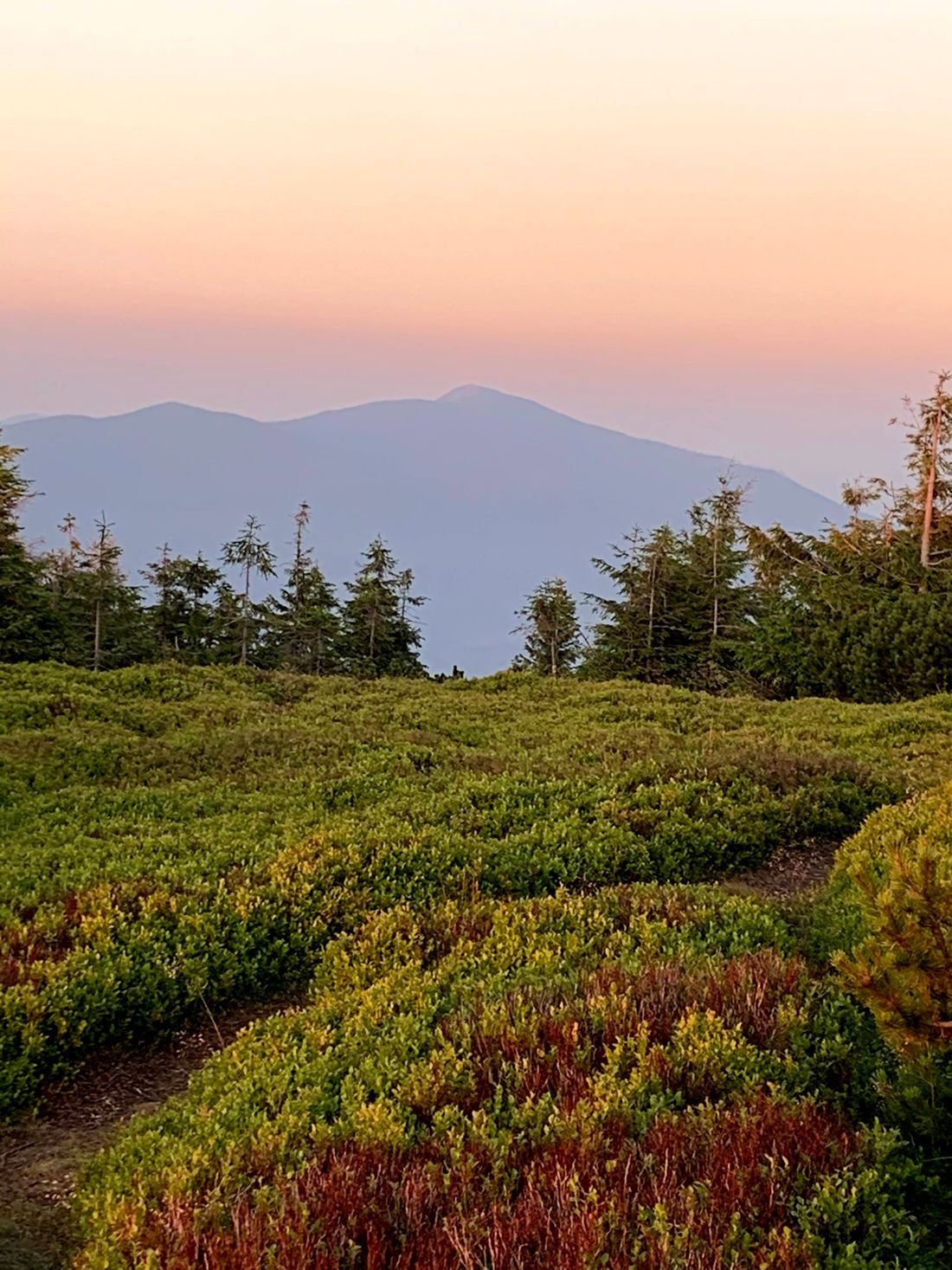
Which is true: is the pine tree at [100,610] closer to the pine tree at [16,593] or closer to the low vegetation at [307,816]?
the pine tree at [16,593]

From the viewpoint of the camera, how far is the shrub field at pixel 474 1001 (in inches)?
159

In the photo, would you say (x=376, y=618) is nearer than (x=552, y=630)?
No

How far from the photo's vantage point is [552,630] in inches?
1912

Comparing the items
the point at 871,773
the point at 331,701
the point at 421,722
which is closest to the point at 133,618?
the point at 331,701

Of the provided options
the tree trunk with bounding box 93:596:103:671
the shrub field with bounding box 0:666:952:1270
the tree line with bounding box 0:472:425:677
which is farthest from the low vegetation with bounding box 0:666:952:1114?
the tree line with bounding box 0:472:425:677

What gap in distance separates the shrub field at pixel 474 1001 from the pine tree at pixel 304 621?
109 ft

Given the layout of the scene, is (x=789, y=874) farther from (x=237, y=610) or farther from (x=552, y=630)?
(x=237, y=610)

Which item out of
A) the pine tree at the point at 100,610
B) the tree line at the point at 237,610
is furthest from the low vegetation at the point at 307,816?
the tree line at the point at 237,610

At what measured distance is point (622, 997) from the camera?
5.91 metres

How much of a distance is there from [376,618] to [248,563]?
281 inches

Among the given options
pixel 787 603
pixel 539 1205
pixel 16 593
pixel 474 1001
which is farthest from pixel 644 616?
pixel 539 1205

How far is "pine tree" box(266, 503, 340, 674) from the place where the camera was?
160ft

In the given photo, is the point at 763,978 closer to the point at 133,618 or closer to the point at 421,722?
the point at 421,722

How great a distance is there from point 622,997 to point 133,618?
4611cm
